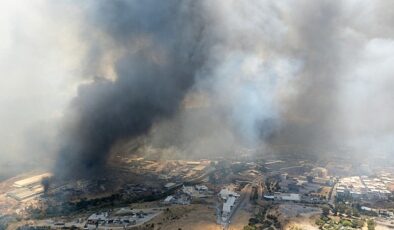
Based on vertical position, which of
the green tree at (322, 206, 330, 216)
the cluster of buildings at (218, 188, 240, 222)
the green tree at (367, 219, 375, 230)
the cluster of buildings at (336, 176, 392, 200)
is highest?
the cluster of buildings at (336, 176, 392, 200)

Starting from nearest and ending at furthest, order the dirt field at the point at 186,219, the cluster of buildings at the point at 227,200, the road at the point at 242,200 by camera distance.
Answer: the dirt field at the point at 186,219, the road at the point at 242,200, the cluster of buildings at the point at 227,200

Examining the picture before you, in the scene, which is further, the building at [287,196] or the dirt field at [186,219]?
the building at [287,196]

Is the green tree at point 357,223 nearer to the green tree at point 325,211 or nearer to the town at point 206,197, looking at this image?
the town at point 206,197


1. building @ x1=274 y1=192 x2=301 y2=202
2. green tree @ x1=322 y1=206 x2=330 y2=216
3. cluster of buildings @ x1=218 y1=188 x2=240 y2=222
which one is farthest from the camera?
building @ x1=274 y1=192 x2=301 y2=202

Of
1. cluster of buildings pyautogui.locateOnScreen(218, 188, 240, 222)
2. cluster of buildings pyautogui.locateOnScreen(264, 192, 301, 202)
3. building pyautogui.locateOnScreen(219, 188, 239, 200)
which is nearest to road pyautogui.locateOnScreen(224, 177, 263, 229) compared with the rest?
cluster of buildings pyautogui.locateOnScreen(218, 188, 240, 222)

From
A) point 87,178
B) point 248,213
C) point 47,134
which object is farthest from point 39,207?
point 248,213

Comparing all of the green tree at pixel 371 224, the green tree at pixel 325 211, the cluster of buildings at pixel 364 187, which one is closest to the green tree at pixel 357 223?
the green tree at pixel 371 224

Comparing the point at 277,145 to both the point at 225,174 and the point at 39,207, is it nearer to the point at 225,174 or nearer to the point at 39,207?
the point at 225,174

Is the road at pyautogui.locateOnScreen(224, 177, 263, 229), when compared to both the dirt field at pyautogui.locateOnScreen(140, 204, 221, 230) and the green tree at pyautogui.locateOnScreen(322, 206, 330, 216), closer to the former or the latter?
the dirt field at pyautogui.locateOnScreen(140, 204, 221, 230)
